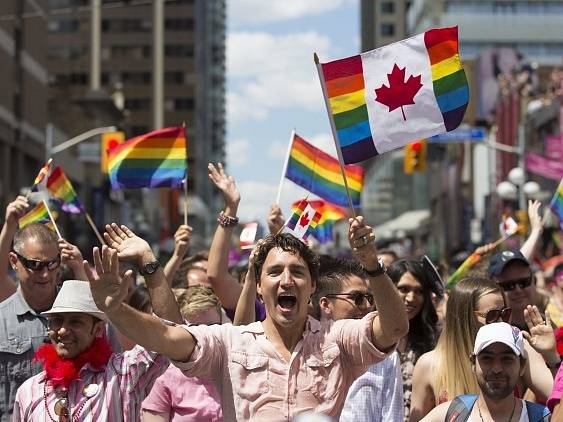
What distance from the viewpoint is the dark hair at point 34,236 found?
727 centimetres

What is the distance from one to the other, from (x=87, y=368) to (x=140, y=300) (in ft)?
Answer: 9.16

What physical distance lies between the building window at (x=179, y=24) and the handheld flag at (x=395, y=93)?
123005 millimetres

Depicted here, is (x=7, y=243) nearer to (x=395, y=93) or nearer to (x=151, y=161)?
(x=395, y=93)

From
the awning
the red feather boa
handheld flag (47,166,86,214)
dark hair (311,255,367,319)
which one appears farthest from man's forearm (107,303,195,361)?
the awning

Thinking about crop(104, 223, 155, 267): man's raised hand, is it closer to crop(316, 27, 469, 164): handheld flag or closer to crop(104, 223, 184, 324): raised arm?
crop(104, 223, 184, 324): raised arm

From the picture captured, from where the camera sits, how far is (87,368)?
5.81m

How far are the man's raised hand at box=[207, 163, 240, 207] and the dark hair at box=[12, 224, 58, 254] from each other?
50.6 inches

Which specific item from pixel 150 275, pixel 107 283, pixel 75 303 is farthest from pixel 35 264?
pixel 107 283

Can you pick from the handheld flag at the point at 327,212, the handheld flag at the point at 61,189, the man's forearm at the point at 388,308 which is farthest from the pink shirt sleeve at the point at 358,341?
the handheld flag at the point at 327,212

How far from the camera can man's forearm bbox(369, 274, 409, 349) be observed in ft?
16.9

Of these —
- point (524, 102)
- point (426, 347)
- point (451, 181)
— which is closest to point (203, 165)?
point (451, 181)

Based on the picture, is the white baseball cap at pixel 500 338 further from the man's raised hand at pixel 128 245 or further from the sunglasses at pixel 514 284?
the sunglasses at pixel 514 284

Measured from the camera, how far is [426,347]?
7.87m

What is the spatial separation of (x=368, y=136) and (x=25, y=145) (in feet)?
140
